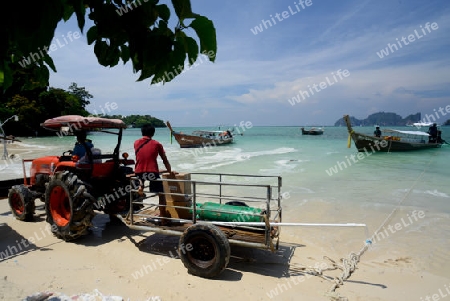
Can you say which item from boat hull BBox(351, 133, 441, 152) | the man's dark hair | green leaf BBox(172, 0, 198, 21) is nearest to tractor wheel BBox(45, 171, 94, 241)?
the man's dark hair

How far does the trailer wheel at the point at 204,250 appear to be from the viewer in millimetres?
4070

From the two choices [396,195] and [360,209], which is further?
[396,195]

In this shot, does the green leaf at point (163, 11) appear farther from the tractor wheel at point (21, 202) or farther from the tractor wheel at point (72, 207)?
the tractor wheel at point (21, 202)

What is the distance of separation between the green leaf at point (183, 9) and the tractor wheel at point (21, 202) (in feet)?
22.2

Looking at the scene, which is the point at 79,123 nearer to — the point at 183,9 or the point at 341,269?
the point at 183,9

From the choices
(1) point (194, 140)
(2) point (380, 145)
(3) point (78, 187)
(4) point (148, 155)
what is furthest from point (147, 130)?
(1) point (194, 140)

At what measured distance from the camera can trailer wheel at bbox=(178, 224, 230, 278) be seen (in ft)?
13.4

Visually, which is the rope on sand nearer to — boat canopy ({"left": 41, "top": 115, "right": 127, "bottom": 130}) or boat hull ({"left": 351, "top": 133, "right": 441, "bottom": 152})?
boat canopy ({"left": 41, "top": 115, "right": 127, "bottom": 130})

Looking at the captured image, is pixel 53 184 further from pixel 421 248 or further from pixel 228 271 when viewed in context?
pixel 421 248

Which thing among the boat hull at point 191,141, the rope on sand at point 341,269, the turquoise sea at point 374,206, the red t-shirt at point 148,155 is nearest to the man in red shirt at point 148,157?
the red t-shirt at point 148,155

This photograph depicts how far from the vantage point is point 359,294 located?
13.0ft

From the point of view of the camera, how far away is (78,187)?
5.15 metres

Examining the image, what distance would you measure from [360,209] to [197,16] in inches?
343

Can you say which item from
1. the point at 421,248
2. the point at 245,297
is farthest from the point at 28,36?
the point at 421,248
